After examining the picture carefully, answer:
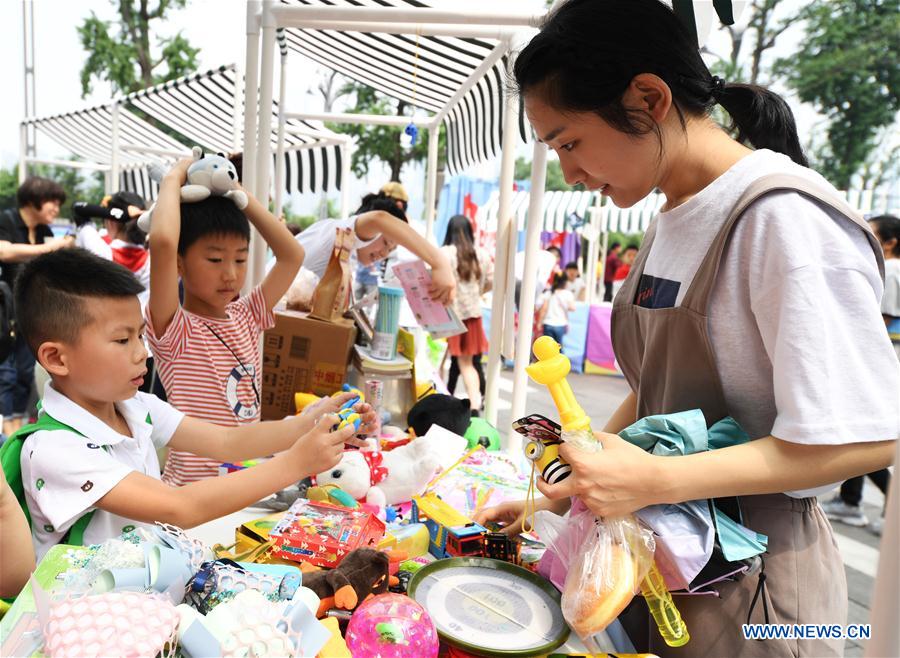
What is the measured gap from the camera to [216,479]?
1.31 meters

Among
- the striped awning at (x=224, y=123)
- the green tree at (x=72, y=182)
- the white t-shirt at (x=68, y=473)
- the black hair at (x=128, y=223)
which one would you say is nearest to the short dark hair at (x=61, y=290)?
the white t-shirt at (x=68, y=473)

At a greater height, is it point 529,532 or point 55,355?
point 55,355

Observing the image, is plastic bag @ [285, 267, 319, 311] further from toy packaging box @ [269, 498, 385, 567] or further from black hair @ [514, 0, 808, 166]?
black hair @ [514, 0, 808, 166]

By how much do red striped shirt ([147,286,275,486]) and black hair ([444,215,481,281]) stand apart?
3915 mm

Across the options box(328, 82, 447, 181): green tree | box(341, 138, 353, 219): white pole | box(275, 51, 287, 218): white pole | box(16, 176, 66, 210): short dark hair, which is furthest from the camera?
box(328, 82, 447, 181): green tree

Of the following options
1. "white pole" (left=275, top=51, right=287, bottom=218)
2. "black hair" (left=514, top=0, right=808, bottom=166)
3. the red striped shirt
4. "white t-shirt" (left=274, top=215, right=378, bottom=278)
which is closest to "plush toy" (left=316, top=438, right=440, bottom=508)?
the red striped shirt

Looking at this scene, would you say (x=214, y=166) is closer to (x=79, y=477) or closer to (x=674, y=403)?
(x=79, y=477)

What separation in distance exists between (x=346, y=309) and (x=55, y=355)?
5.14 feet

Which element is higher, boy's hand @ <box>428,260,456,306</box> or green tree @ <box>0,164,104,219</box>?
green tree @ <box>0,164,104,219</box>

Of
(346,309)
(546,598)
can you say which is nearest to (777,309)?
(546,598)

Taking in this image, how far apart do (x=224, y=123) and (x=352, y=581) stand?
327 inches

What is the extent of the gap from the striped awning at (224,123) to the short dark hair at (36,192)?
1.42 m

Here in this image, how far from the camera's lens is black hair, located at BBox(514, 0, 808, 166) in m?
0.98

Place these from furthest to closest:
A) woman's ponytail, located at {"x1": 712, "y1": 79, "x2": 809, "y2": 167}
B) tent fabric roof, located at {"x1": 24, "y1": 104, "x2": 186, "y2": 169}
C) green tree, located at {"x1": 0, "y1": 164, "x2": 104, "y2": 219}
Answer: green tree, located at {"x1": 0, "y1": 164, "x2": 104, "y2": 219} → tent fabric roof, located at {"x1": 24, "y1": 104, "x2": 186, "y2": 169} → woman's ponytail, located at {"x1": 712, "y1": 79, "x2": 809, "y2": 167}
